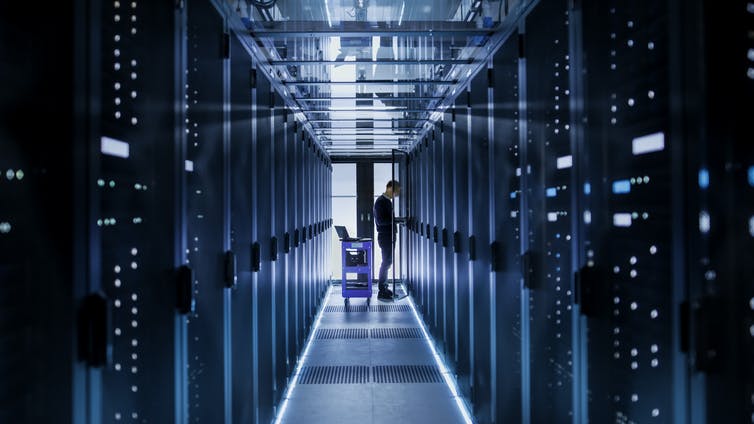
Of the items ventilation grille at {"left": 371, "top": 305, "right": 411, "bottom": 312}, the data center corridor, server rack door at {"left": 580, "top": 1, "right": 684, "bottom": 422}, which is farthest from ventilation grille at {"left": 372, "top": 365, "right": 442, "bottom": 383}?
server rack door at {"left": 580, "top": 1, "right": 684, "bottom": 422}

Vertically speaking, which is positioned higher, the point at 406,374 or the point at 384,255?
the point at 384,255

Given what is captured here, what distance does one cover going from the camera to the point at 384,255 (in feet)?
27.2

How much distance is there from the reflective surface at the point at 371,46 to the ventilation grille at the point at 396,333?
2490 millimetres

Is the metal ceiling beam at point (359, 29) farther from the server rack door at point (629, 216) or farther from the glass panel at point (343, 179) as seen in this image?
the glass panel at point (343, 179)

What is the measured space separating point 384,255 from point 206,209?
246 inches

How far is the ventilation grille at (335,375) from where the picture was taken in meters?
4.41

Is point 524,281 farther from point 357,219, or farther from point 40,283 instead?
point 357,219

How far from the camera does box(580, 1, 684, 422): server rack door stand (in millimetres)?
1282

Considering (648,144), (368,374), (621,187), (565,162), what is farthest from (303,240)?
(648,144)

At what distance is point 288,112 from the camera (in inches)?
173

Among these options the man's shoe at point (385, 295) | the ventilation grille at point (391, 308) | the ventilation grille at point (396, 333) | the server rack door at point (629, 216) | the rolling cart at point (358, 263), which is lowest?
the ventilation grille at point (396, 333)

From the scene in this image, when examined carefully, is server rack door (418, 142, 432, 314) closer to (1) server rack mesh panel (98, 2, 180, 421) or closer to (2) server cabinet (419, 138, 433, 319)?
(2) server cabinet (419, 138, 433, 319)

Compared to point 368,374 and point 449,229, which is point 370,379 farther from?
point 449,229

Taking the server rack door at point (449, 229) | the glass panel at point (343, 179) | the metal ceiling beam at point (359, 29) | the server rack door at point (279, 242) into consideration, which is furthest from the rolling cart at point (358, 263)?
the metal ceiling beam at point (359, 29)
